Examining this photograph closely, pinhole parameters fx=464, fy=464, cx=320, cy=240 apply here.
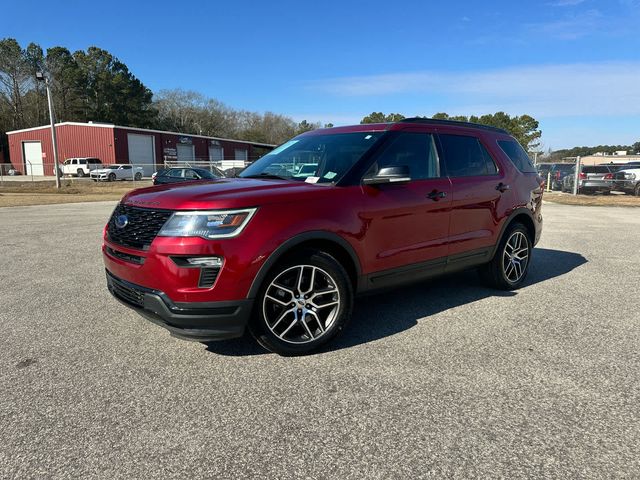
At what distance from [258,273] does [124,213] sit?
50.3 inches

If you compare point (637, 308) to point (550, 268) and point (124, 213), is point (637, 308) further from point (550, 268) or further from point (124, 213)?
point (124, 213)

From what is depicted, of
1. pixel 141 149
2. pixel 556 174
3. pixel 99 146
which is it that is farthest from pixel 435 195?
pixel 141 149

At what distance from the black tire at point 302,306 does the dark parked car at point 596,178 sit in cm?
2258

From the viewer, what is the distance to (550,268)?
6703mm

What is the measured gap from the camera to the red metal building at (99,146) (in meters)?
49.2

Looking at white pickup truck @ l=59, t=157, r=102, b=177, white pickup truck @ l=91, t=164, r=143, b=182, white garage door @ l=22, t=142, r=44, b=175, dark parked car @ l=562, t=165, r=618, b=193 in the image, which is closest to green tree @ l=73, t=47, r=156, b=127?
white garage door @ l=22, t=142, r=44, b=175

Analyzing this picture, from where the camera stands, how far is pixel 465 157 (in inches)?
193

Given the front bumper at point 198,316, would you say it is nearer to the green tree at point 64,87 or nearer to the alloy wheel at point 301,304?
the alloy wheel at point 301,304

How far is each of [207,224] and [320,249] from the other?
0.92m

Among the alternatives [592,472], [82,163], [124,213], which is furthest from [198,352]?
[82,163]

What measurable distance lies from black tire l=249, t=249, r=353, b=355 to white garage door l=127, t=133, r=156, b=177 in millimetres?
52523

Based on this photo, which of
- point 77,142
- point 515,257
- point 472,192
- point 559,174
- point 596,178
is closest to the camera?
point 472,192

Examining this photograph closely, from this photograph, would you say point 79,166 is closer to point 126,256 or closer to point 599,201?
point 599,201

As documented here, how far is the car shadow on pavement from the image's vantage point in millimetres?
3801
